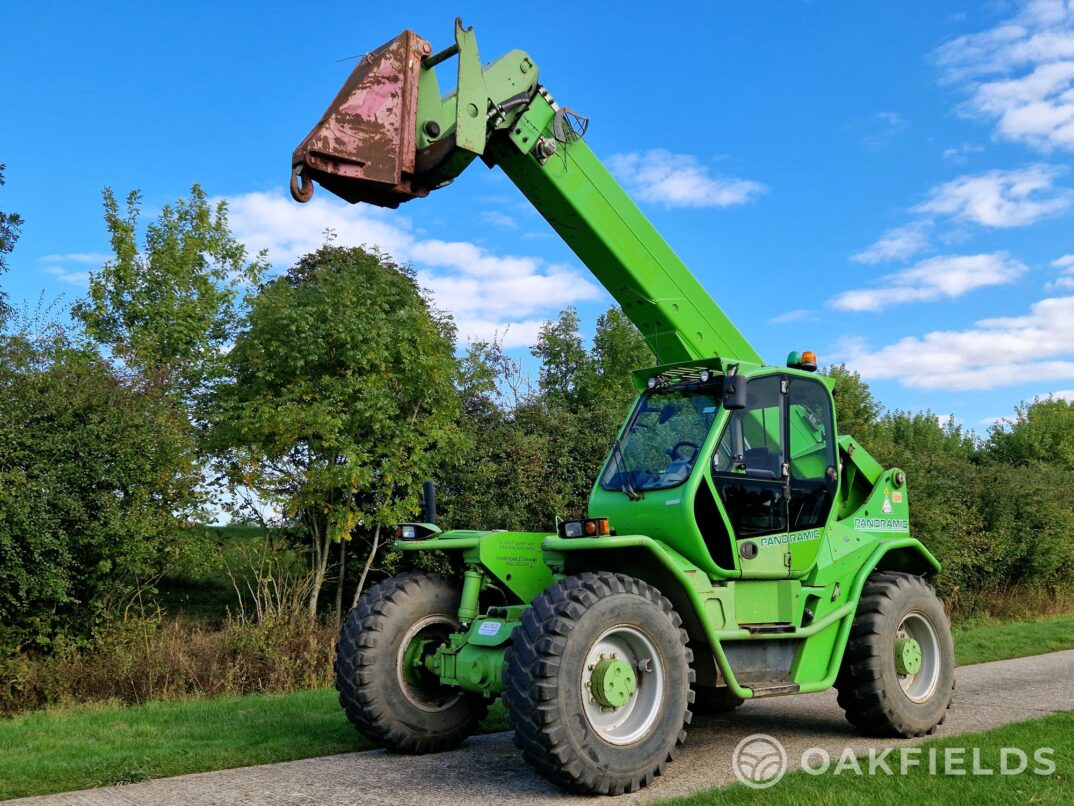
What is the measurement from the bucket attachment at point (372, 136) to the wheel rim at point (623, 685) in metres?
3.17

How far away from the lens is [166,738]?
7398mm

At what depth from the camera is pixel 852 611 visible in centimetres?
738

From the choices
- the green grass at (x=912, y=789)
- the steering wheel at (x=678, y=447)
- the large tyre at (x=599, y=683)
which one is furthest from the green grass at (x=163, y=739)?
the green grass at (x=912, y=789)

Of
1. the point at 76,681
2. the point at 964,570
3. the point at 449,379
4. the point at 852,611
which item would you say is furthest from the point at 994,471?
the point at 76,681

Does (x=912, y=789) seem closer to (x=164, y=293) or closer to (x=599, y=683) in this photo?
(x=599, y=683)

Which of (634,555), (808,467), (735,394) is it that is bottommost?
(634,555)

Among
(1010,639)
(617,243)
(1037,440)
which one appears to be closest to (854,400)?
(1037,440)

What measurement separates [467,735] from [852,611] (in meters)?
3.08

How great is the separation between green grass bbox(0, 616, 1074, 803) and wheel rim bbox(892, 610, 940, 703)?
113cm

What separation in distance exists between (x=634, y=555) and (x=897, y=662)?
2629 millimetres

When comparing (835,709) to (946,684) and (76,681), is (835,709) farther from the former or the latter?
(76,681)

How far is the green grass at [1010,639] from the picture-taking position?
1274 centimetres

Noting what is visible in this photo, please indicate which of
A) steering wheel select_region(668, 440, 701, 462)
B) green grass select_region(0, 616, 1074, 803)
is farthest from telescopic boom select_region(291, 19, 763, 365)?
green grass select_region(0, 616, 1074, 803)

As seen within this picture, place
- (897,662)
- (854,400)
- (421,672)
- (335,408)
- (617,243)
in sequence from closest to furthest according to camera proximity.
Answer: (421,672) < (617,243) < (897,662) < (335,408) < (854,400)
